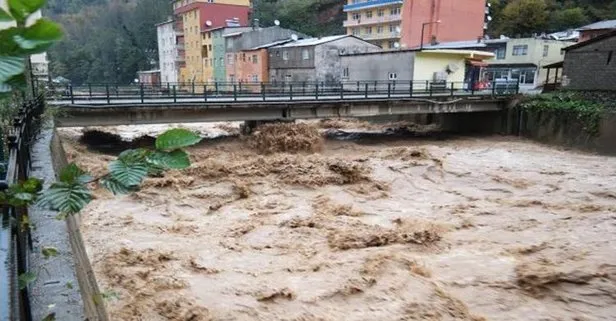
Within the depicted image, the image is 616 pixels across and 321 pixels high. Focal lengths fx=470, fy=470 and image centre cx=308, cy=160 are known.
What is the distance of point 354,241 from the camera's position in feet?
35.5

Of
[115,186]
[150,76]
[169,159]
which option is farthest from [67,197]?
[150,76]

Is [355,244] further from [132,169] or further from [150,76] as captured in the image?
[150,76]

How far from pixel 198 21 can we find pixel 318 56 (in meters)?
28.8

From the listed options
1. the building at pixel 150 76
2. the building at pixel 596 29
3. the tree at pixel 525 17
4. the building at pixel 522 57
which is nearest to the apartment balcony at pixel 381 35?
the tree at pixel 525 17

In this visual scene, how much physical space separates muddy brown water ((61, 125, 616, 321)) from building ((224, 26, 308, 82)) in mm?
34575

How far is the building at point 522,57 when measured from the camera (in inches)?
1794

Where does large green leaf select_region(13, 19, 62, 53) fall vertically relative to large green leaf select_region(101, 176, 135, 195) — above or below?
above

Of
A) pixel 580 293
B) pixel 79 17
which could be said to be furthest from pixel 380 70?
pixel 79 17

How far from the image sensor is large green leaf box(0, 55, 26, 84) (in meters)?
1.13

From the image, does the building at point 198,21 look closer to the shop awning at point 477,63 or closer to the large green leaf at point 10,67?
the shop awning at point 477,63

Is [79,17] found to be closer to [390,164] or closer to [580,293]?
[390,164]

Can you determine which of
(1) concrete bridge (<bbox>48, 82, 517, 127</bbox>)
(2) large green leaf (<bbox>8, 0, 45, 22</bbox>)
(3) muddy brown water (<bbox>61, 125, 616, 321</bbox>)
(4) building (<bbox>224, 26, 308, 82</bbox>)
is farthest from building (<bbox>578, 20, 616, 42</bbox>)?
(2) large green leaf (<bbox>8, 0, 45, 22</bbox>)

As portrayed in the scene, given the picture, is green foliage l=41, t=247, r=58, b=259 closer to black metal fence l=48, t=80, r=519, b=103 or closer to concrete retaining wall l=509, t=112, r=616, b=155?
black metal fence l=48, t=80, r=519, b=103

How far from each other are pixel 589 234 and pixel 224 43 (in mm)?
54001
